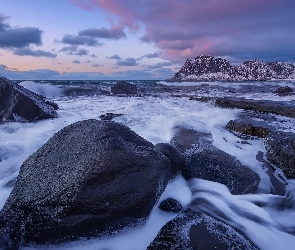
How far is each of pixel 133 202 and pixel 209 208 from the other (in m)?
1.14

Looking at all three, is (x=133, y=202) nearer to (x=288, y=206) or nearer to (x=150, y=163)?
(x=150, y=163)

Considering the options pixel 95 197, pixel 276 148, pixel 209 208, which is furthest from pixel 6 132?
pixel 276 148

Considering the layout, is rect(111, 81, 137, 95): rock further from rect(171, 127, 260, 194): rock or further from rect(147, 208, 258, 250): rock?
rect(147, 208, 258, 250): rock

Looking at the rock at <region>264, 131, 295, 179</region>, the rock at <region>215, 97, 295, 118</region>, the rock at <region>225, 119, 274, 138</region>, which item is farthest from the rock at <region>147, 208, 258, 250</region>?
the rock at <region>215, 97, 295, 118</region>

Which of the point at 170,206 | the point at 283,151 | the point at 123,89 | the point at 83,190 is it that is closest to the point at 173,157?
the point at 170,206

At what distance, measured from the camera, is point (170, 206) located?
111 inches

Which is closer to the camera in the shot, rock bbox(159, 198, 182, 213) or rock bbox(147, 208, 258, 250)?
rock bbox(147, 208, 258, 250)

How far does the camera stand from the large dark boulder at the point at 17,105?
7430 mm

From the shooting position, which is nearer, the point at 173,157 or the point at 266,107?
the point at 173,157

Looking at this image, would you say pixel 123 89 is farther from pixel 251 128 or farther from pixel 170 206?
pixel 170 206

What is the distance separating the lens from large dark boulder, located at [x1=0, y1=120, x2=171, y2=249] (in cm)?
231

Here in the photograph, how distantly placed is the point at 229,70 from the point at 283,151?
95.3 metres

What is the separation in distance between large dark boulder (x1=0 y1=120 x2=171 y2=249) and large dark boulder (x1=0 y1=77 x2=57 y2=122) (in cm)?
511

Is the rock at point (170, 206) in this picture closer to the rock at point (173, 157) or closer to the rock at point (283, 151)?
the rock at point (173, 157)
